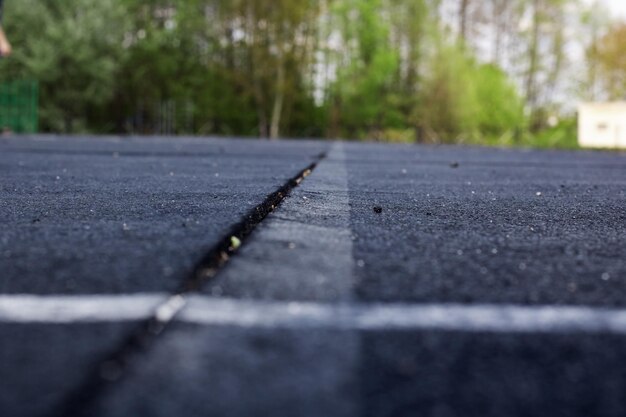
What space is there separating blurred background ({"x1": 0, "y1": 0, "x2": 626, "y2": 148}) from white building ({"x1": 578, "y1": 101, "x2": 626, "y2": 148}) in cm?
258

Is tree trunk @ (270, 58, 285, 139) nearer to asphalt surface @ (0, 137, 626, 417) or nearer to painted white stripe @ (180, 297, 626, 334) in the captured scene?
asphalt surface @ (0, 137, 626, 417)

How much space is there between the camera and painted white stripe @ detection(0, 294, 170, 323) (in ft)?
3.81

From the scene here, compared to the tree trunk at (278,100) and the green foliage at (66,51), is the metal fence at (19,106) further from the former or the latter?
the tree trunk at (278,100)

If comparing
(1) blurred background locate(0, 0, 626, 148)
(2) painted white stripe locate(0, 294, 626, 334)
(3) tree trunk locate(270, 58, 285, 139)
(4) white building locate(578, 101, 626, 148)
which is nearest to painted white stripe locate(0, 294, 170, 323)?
(2) painted white stripe locate(0, 294, 626, 334)

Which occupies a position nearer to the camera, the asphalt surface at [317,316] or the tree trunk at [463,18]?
the asphalt surface at [317,316]

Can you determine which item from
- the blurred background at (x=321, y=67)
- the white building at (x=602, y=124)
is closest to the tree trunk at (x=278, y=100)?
the blurred background at (x=321, y=67)

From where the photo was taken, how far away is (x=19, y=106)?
20500 millimetres

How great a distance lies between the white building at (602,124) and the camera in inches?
1018

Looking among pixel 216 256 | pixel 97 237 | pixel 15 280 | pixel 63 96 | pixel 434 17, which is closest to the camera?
pixel 15 280

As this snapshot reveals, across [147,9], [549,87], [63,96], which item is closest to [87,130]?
[63,96]

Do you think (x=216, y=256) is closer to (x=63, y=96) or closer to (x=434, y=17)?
(x=63, y=96)

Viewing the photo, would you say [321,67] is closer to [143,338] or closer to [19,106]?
[19,106]

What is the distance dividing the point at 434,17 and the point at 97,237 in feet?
120

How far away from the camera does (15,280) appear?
55.9 inches
